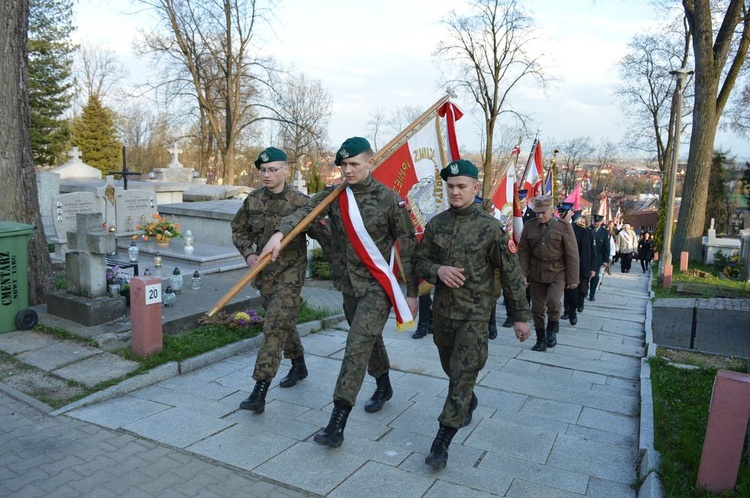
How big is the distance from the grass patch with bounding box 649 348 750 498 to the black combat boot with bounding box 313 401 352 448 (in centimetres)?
213

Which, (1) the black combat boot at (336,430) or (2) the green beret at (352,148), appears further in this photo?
(2) the green beret at (352,148)

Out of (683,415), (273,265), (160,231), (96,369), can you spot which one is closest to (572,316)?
(683,415)

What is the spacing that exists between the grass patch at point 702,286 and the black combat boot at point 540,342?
28.0 ft

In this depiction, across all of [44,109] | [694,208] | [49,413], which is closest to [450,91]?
[49,413]

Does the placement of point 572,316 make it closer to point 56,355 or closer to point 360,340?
point 360,340

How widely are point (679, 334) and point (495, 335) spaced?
17.6 feet

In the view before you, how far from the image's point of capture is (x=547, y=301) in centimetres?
776

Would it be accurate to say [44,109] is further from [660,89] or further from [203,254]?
[660,89]

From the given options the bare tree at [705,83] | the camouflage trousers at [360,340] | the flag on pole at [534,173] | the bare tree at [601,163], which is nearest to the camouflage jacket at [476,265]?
the camouflage trousers at [360,340]

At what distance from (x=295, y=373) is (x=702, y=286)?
1486cm

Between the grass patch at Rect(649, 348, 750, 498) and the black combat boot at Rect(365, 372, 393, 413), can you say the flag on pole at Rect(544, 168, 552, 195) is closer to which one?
the grass patch at Rect(649, 348, 750, 498)

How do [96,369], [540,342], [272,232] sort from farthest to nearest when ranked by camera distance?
[540,342] < [96,369] < [272,232]

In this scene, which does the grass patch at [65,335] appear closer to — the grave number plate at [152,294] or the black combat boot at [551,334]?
the grave number plate at [152,294]

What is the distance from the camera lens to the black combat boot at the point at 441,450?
399 centimetres
